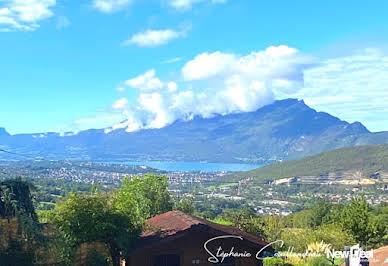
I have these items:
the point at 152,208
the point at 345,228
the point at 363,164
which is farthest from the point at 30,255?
the point at 363,164

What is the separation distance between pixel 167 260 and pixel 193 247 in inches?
43.3

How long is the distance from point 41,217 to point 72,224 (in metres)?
2.12

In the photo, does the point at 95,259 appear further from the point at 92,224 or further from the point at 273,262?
the point at 273,262

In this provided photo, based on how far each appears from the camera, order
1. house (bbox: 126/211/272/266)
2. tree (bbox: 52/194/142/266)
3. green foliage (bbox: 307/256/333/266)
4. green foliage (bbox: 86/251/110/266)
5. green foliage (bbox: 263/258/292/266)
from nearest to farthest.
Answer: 1. green foliage (bbox: 86/251/110/266)
2. tree (bbox: 52/194/142/266)
3. house (bbox: 126/211/272/266)
4. green foliage (bbox: 307/256/333/266)
5. green foliage (bbox: 263/258/292/266)

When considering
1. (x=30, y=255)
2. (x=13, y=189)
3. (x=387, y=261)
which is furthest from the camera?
(x=13, y=189)

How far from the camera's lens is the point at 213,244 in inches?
685

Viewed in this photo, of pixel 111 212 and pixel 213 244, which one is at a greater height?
pixel 111 212

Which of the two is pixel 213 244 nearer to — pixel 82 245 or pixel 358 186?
pixel 82 245

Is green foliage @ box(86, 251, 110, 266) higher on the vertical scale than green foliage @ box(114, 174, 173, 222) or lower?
lower

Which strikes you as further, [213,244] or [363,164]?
[363,164]

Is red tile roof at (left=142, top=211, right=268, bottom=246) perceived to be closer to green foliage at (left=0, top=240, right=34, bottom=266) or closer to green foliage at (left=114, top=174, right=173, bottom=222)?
green foliage at (left=0, top=240, right=34, bottom=266)

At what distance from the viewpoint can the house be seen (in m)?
16.7

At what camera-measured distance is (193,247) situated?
1725 cm

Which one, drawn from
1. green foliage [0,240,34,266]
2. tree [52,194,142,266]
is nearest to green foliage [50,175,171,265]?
tree [52,194,142,266]
